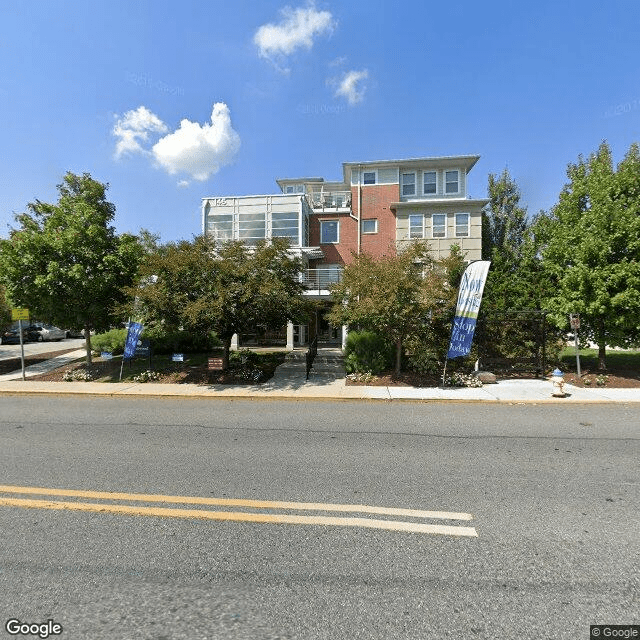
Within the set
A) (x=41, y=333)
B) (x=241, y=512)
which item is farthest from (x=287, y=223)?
(x=41, y=333)

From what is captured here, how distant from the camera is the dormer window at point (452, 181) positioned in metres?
23.3

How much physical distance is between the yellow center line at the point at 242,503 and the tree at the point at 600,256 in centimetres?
1042

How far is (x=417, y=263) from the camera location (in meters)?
11.4

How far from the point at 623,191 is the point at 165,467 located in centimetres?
1527

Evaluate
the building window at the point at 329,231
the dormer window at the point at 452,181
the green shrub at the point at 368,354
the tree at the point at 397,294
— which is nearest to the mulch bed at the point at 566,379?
the green shrub at the point at 368,354

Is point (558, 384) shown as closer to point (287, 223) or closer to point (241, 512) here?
point (241, 512)

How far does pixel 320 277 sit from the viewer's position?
23.0m

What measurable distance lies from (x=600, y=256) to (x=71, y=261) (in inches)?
662

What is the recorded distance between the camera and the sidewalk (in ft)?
30.2

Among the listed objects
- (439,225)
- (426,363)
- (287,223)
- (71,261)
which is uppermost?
(439,225)

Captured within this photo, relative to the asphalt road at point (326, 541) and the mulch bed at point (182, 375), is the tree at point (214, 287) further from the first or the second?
the asphalt road at point (326, 541)

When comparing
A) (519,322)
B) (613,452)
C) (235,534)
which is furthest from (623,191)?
(235,534)

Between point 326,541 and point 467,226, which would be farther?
point 467,226

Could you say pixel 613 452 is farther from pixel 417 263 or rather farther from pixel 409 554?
pixel 417 263
